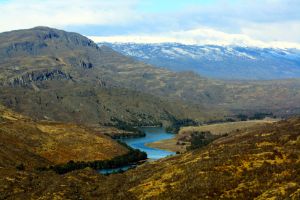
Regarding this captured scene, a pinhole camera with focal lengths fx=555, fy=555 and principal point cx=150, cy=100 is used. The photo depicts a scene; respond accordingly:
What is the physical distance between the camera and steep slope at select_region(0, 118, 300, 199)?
4331 inches

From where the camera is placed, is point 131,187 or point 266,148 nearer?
point 131,187

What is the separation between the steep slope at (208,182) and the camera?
110000mm

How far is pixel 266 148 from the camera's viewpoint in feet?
493

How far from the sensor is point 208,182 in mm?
119000

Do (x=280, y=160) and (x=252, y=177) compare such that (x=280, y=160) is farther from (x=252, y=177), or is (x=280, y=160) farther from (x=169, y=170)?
(x=169, y=170)

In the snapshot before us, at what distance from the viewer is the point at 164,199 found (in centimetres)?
11338

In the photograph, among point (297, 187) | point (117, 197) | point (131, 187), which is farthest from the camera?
point (131, 187)

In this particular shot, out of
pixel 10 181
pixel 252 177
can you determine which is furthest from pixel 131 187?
pixel 10 181

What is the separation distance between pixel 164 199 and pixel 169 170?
33861 mm

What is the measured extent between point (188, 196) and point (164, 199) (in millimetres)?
5099

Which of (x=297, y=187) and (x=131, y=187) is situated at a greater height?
(x=297, y=187)

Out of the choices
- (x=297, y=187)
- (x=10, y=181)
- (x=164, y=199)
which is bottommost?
(x=10, y=181)

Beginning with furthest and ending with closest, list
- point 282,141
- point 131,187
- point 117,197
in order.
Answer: point 282,141 → point 131,187 → point 117,197

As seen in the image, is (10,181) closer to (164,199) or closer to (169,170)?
(169,170)
